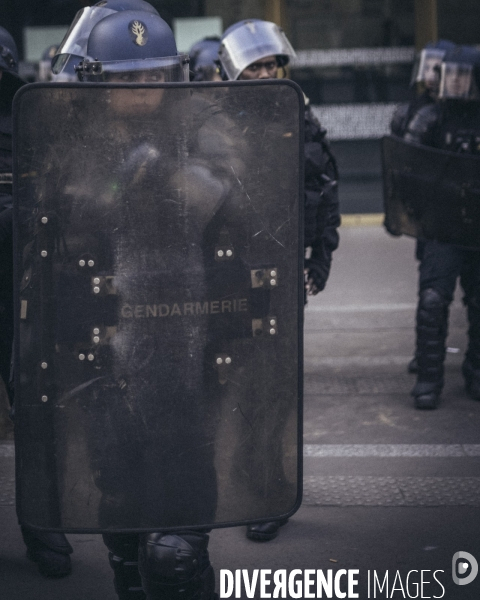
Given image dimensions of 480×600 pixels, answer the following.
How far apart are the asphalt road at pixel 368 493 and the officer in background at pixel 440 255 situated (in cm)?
17

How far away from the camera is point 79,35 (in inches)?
121

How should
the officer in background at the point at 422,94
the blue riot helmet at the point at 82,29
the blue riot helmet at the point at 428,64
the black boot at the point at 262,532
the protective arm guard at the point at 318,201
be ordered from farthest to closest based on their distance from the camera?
the blue riot helmet at the point at 428,64, the officer in background at the point at 422,94, the protective arm guard at the point at 318,201, the black boot at the point at 262,532, the blue riot helmet at the point at 82,29

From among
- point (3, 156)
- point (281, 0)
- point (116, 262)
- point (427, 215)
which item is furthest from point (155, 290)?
point (281, 0)

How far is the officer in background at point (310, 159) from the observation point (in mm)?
3920

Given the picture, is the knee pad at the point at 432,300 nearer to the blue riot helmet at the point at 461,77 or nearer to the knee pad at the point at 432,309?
the knee pad at the point at 432,309

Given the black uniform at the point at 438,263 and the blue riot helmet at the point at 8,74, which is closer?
the blue riot helmet at the point at 8,74

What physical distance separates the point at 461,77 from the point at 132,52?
3181 mm

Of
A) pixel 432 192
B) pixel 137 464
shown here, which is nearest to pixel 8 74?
pixel 137 464

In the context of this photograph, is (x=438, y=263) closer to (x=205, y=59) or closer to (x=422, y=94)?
(x=422, y=94)

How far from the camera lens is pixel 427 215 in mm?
5215

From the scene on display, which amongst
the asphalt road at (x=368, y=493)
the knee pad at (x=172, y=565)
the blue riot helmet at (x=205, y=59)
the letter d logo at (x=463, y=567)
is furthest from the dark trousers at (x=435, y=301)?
the knee pad at (x=172, y=565)

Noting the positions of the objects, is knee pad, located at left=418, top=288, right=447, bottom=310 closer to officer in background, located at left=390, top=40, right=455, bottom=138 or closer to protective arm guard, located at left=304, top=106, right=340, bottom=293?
officer in background, located at left=390, top=40, right=455, bottom=138

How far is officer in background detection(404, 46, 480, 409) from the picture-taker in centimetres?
519

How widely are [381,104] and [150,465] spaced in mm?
9981
